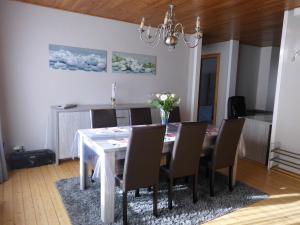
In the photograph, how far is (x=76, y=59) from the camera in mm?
Result: 4086

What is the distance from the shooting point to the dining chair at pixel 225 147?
2.88 meters

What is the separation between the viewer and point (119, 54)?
4.48 m

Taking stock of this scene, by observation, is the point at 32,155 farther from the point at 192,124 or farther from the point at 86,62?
the point at 192,124

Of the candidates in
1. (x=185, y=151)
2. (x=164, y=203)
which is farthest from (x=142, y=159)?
(x=164, y=203)

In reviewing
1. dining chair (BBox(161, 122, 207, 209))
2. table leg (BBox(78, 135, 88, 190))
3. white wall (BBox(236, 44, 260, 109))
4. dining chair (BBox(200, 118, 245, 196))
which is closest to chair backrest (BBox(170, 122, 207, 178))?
dining chair (BBox(161, 122, 207, 209))

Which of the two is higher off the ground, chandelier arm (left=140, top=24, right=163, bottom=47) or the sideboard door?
chandelier arm (left=140, top=24, right=163, bottom=47)

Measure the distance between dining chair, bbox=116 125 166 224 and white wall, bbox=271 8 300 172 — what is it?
8.18 ft

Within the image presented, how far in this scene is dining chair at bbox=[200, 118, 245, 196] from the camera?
288cm

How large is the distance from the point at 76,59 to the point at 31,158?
176cm

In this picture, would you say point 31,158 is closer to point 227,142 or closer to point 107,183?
point 107,183

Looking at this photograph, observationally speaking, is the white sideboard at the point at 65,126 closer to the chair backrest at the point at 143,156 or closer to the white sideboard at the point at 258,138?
the chair backrest at the point at 143,156

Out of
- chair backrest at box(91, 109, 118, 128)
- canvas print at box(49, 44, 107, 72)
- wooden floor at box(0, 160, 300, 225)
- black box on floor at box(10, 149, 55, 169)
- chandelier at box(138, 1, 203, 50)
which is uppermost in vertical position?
chandelier at box(138, 1, 203, 50)

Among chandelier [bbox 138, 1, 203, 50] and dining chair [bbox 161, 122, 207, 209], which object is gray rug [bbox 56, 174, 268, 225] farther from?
chandelier [bbox 138, 1, 203, 50]

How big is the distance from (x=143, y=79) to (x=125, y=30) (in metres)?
0.99
